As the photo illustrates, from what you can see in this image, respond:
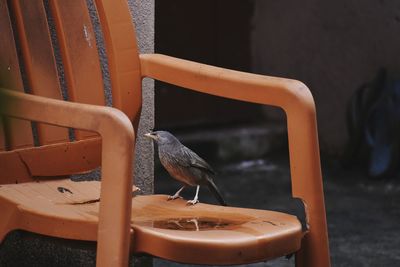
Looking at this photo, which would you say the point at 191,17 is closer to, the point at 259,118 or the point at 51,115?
the point at 259,118

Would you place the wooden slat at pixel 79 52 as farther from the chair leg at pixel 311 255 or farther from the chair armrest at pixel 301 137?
the chair leg at pixel 311 255

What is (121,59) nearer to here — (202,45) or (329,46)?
(202,45)

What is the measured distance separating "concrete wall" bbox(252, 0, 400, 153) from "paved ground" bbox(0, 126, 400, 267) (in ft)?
1.59

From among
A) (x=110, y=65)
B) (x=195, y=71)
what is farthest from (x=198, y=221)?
(x=110, y=65)

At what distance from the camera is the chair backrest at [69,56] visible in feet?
7.94

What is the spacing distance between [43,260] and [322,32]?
4.45 meters

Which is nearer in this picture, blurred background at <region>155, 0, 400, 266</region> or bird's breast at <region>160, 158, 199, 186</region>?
bird's breast at <region>160, 158, 199, 186</region>

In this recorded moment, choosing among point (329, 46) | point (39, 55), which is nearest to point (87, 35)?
point (39, 55)

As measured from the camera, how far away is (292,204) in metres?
5.13

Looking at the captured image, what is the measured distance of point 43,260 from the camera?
8.96ft

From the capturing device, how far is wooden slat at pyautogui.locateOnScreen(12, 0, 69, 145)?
7.95 ft

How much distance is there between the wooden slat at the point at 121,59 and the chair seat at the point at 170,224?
0.27 meters

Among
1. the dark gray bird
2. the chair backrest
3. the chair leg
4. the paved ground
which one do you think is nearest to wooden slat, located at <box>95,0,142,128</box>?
the chair backrest

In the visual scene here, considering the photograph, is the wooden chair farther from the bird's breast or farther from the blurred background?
the blurred background
